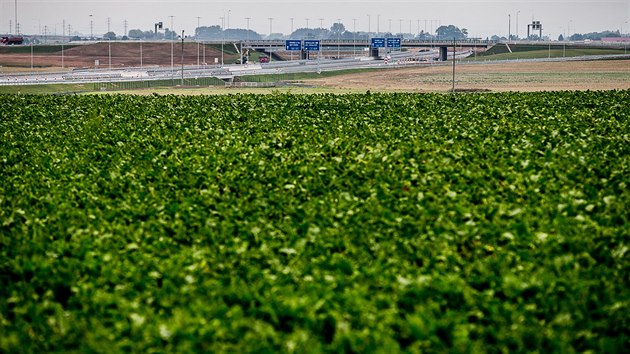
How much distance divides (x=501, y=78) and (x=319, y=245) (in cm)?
12127

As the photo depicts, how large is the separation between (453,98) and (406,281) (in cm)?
4297

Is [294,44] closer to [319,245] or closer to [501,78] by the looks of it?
[501,78]

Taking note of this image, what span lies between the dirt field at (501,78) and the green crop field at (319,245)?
77.3 metres

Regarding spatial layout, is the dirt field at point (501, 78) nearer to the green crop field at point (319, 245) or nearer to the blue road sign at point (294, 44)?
the blue road sign at point (294, 44)

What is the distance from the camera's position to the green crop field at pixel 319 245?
39.5 ft

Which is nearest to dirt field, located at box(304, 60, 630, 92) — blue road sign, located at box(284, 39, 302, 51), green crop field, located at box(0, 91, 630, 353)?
blue road sign, located at box(284, 39, 302, 51)

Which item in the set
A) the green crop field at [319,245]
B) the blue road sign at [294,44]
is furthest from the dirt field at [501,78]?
the green crop field at [319,245]

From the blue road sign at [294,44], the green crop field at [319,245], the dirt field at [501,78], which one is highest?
the blue road sign at [294,44]

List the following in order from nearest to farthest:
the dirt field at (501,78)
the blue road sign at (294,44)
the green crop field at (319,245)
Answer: the green crop field at (319,245), the dirt field at (501,78), the blue road sign at (294,44)

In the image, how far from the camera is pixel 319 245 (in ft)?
52.4

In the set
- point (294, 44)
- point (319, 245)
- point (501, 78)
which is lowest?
point (319, 245)

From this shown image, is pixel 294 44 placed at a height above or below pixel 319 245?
above

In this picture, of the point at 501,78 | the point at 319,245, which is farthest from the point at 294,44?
the point at 319,245

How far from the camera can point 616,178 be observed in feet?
72.4
